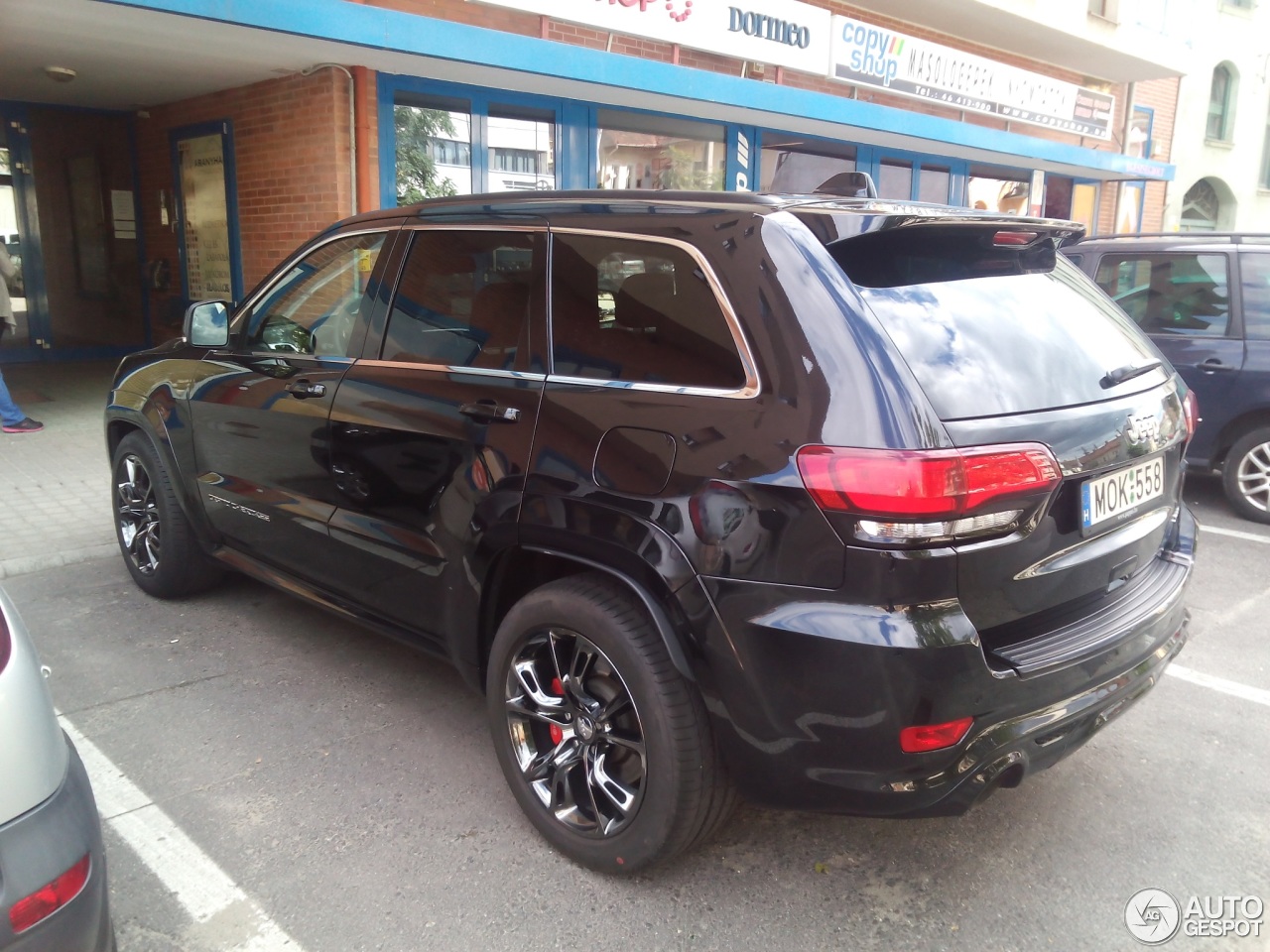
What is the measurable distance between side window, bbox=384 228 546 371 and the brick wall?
5.42m

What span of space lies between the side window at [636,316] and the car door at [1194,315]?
522 centimetres

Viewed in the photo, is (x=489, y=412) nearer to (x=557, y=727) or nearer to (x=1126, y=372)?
(x=557, y=727)

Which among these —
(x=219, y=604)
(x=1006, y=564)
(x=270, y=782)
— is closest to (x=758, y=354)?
(x=1006, y=564)

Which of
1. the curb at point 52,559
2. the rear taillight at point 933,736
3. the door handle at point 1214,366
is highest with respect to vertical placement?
the door handle at point 1214,366

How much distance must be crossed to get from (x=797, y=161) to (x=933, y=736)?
11.5m

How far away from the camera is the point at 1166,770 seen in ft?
11.0

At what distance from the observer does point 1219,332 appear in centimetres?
650

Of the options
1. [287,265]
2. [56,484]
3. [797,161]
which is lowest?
[56,484]

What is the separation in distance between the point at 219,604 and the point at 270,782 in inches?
70.0

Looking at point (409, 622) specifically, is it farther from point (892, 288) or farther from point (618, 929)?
point (892, 288)

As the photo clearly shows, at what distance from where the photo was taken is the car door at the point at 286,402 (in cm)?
354

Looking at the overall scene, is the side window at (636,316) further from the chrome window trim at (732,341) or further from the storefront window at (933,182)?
the storefront window at (933,182)

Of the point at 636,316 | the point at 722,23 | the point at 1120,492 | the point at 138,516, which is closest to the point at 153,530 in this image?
the point at 138,516

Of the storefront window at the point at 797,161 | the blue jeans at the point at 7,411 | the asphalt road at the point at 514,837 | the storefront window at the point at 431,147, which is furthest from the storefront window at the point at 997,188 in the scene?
the blue jeans at the point at 7,411
